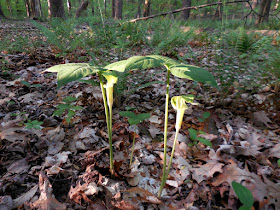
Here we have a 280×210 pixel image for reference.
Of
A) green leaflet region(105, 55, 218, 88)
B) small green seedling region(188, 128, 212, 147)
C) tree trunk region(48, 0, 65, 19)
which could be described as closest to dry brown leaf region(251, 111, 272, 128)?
small green seedling region(188, 128, 212, 147)

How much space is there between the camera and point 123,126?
73.0 inches

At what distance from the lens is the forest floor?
1.16 meters

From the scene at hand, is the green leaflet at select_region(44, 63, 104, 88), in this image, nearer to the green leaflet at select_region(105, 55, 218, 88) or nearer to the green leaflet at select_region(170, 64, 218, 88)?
the green leaflet at select_region(105, 55, 218, 88)

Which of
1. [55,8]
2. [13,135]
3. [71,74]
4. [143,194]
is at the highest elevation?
[55,8]

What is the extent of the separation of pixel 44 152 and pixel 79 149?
0.30m

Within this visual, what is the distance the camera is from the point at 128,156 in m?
1.54

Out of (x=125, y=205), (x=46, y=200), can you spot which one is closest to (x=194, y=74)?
(x=125, y=205)

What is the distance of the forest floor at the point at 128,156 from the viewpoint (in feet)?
3.80

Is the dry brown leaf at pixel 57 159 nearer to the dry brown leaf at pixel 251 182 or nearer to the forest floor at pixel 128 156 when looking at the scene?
the forest floor at pixel 128 156

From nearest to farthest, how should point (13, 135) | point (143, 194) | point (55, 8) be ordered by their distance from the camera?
point (143, 194) → point (13, 135) → point (55, 8)

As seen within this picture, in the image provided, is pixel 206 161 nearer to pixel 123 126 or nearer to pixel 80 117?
pixel 123 126

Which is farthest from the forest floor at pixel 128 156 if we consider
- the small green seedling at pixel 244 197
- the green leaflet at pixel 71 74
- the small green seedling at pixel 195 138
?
the green leaflet at pixel 71 74

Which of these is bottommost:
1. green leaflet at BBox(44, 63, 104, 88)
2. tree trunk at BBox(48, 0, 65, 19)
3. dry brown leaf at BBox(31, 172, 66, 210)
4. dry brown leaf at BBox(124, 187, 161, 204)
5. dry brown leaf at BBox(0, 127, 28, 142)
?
dry brown leaf at BBox(124, 187, 161, 204)

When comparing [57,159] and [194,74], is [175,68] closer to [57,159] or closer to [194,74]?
[194,74]
